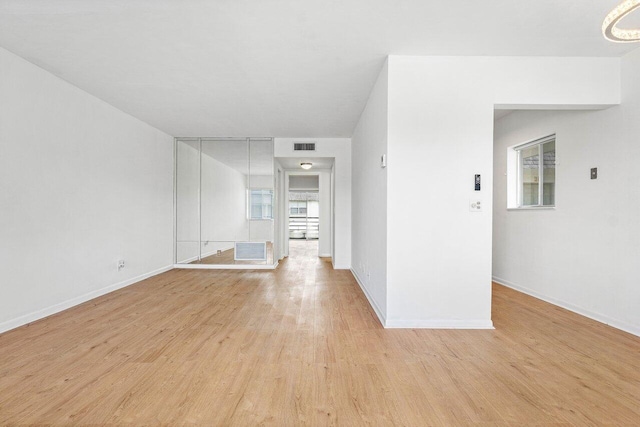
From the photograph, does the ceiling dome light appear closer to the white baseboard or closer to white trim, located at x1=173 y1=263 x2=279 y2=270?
the white baseboard

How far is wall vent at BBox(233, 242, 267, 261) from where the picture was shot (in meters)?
5.83

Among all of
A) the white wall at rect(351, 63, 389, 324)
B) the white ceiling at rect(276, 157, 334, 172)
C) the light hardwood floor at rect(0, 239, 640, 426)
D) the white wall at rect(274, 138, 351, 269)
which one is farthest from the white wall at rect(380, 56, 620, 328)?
the white ceiling at rect(276, 157, 334, 172)

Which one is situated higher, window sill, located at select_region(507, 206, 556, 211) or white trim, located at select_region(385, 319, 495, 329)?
window sill, located at select_region(507, 206, 556, 211)

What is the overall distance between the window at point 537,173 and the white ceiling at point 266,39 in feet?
4.19

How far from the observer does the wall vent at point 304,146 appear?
5.88 m

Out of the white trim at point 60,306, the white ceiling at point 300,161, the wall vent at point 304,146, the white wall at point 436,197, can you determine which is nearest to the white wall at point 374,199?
the white wall at point 436,197

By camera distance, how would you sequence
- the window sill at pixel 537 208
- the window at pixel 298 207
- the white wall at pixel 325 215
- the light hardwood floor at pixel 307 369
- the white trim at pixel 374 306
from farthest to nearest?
the window at pixel 298 207, the white wall at pixel 325 215, the window sill at pixel 537 208, the white trim at pixel 374 306, the light hardwood floor at pixel 307 369

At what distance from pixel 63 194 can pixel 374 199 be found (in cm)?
355

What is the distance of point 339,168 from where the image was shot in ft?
19.4

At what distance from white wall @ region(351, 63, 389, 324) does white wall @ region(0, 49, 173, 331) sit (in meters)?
3.53

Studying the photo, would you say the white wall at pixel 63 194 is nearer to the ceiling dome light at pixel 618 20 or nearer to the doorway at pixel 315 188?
the doorway at pixel 315 188

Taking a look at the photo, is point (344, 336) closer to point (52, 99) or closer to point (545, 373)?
point (545, 373)

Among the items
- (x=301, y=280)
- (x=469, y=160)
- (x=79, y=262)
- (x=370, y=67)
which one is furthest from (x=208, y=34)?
(x=301, y=280)

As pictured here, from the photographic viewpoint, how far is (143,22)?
2.28 m
